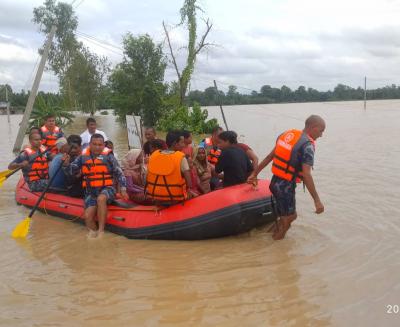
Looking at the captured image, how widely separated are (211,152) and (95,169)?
1.65 meters

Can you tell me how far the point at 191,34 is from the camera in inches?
860

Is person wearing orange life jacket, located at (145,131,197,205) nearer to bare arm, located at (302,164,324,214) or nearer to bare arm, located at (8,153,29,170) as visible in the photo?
bare arm, located at (302,164,324,214)

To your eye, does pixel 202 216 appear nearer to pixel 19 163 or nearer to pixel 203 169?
pixel 203 169

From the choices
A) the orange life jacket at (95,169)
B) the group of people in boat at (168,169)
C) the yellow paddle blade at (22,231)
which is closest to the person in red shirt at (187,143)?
the group of people in boat at (168,169)

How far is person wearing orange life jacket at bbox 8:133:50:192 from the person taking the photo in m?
6.16

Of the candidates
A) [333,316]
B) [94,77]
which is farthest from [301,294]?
[94,77]

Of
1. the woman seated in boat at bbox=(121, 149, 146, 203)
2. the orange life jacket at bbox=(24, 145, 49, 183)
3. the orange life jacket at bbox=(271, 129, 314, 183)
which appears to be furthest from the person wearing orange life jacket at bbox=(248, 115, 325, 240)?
the orange life jacket at bbox=(24, 145, 49, 183)

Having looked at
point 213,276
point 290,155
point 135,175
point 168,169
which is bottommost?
point 213,276

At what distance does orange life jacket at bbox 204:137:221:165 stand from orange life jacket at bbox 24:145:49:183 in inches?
90.3

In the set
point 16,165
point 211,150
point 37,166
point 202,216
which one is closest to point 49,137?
point 37,166

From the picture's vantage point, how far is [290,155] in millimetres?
4277

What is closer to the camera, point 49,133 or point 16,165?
point 16,165

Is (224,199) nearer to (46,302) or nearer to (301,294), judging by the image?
(301,294)

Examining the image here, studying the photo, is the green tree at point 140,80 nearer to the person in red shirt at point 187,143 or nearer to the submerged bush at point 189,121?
the submerged bush at point 189,121
